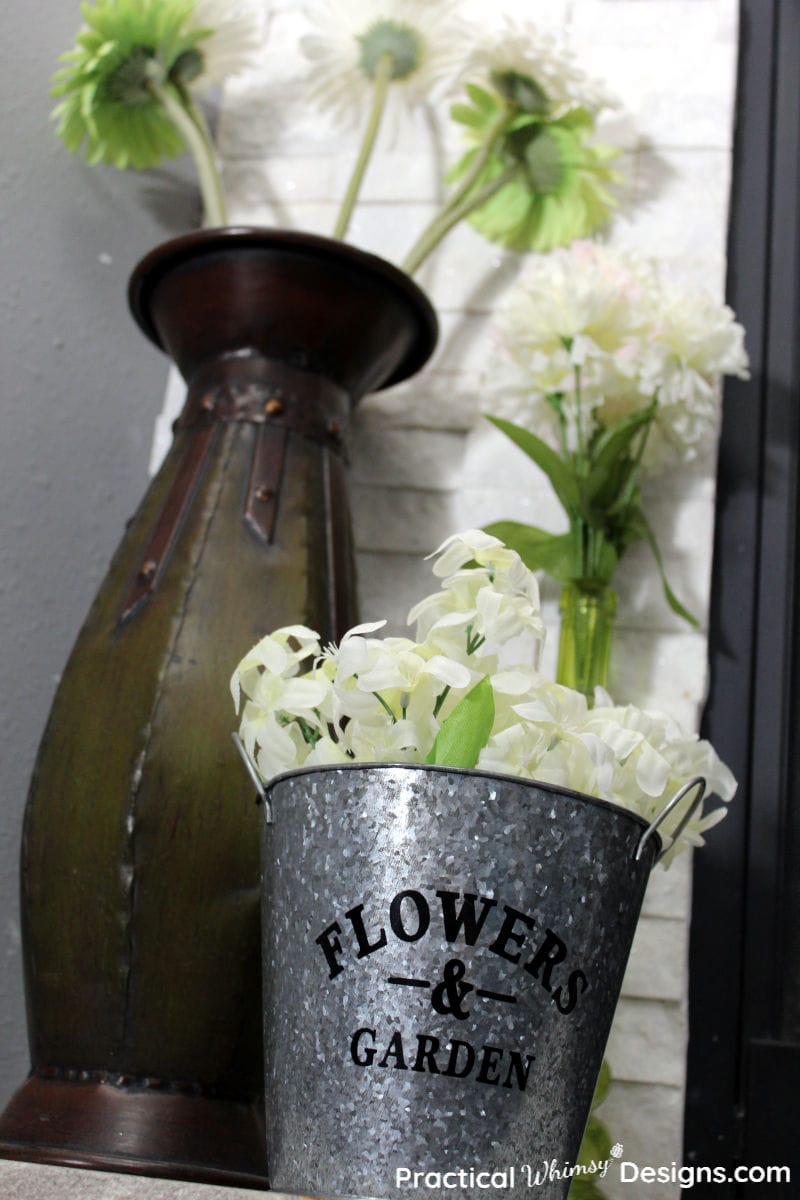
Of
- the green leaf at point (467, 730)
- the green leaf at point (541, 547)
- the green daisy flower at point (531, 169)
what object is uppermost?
the green daisy flower at point (531, 169)

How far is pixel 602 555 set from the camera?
3.72 feet

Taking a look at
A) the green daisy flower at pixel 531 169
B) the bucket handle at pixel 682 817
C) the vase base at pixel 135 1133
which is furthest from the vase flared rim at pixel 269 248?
the vase base at pixel 135 1133

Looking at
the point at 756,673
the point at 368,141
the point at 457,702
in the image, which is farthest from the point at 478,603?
the point at 368,141

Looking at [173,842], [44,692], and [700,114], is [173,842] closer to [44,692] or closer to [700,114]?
[44,692]

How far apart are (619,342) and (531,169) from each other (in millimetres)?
273

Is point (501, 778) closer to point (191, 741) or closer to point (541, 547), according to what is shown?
point (191, 741)

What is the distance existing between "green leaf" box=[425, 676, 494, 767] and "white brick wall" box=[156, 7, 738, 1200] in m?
0.52

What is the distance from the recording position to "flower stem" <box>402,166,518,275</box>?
1.21 metres

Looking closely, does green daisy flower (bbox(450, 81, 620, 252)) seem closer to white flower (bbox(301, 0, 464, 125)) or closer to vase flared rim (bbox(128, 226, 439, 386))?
white flower (bbox(301, 0, 464, 125))

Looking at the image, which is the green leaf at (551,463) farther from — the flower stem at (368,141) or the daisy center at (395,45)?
the daisy center at (395,45)

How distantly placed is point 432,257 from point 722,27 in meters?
0.41

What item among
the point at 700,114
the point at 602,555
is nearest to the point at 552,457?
the point at 602,555

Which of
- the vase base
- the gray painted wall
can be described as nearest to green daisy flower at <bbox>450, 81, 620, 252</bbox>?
the gray painted wall

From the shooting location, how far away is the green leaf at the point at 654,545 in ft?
3.73
